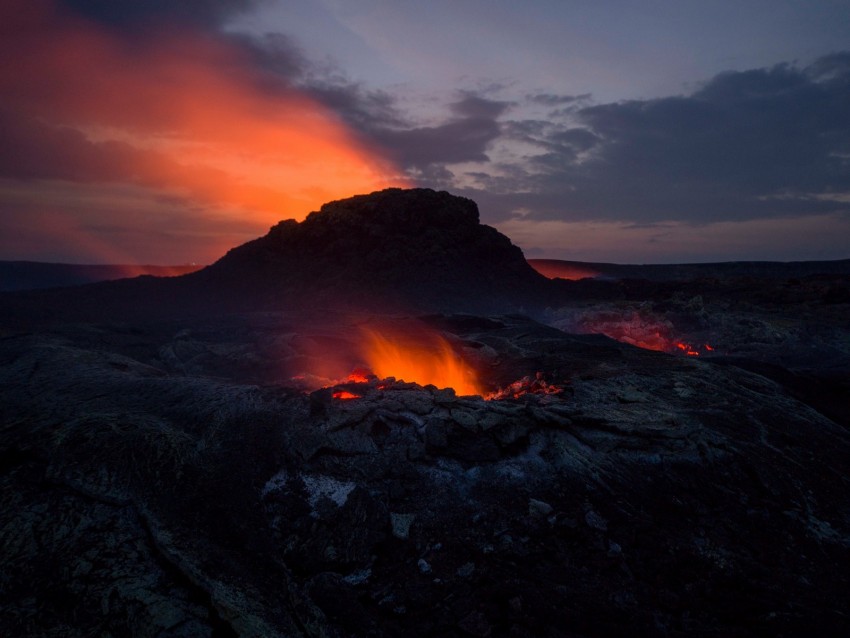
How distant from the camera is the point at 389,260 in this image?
99.7 feet

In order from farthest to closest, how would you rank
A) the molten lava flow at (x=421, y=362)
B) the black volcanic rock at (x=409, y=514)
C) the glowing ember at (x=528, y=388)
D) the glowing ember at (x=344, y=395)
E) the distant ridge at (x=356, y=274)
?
the distant ridge at (x=356, y=274) → the molten lava flow at (x=421, y=362) → the glowing ember at (x=528, y=388) → the glowing ember at (x=344, y=395) → the black volcanic rock at (x=409, y=514)

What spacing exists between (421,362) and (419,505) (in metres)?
6.35

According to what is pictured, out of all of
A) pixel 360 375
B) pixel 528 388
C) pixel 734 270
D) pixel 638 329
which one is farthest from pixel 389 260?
pixel 734 270

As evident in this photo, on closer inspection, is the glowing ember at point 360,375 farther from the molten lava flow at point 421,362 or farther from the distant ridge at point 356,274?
the distant ridge at point 356,274

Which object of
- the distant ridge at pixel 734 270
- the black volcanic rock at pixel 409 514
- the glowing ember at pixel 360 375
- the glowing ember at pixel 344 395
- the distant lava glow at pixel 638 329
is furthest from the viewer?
the distant ridge at pixel 734 270

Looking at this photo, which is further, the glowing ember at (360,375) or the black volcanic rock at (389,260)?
the black volcanic rock at (389,260)

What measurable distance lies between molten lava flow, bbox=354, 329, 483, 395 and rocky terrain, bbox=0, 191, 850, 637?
2.92ft

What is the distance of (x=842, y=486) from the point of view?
24.0 feet

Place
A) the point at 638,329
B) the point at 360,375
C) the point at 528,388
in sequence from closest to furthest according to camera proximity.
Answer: the point at 528,388, the point at 360,375, the point at 638,329

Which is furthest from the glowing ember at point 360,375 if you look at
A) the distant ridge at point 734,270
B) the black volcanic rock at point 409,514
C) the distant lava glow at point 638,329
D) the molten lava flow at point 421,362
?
the distant ridge at point 734,270

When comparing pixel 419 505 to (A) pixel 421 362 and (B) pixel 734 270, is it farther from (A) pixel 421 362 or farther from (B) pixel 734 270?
(B) pixel 734 270

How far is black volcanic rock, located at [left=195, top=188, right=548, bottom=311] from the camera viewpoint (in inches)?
1120

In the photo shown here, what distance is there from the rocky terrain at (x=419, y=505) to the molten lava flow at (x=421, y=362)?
889 mm

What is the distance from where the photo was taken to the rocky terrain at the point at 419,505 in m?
4.80
